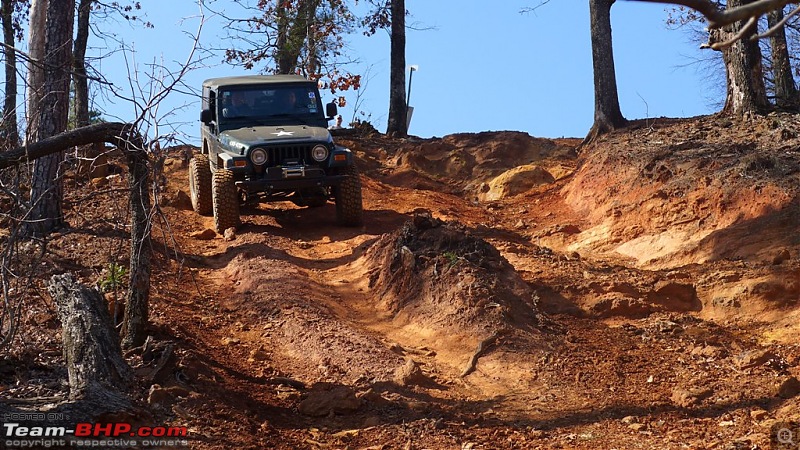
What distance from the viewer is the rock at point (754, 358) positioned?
7.43 meters

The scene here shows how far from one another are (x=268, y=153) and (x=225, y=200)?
2.80 feet

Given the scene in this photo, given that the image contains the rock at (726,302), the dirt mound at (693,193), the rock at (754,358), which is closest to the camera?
the rock at (754,358)

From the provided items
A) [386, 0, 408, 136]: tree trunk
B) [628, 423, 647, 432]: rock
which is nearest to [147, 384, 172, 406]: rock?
[628, 423, 647, 432]: rock

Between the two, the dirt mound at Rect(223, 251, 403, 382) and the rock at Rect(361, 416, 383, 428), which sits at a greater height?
the dirt mound at Rect(223, 251, 403, 382)

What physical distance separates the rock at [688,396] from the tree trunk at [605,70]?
9837 mm

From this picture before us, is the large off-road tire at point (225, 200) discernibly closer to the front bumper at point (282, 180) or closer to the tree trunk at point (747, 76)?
the front bumper at point (282, 180)

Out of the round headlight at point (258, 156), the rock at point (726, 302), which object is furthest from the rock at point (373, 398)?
the round headlight at point (258, 156)

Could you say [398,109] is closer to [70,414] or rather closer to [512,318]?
[512,318]

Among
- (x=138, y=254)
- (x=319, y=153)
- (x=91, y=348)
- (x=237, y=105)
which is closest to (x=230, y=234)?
(x=319, y=153)

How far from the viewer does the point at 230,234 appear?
12430mm

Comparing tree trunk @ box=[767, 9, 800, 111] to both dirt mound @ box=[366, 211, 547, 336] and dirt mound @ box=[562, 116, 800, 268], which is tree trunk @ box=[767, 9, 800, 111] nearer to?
dirt mound @ box=[562, 116, 800, 268]

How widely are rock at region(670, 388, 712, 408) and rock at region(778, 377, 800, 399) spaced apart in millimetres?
488

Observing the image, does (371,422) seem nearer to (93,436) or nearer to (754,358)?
(93,436)

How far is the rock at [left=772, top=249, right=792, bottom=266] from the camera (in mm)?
9268
